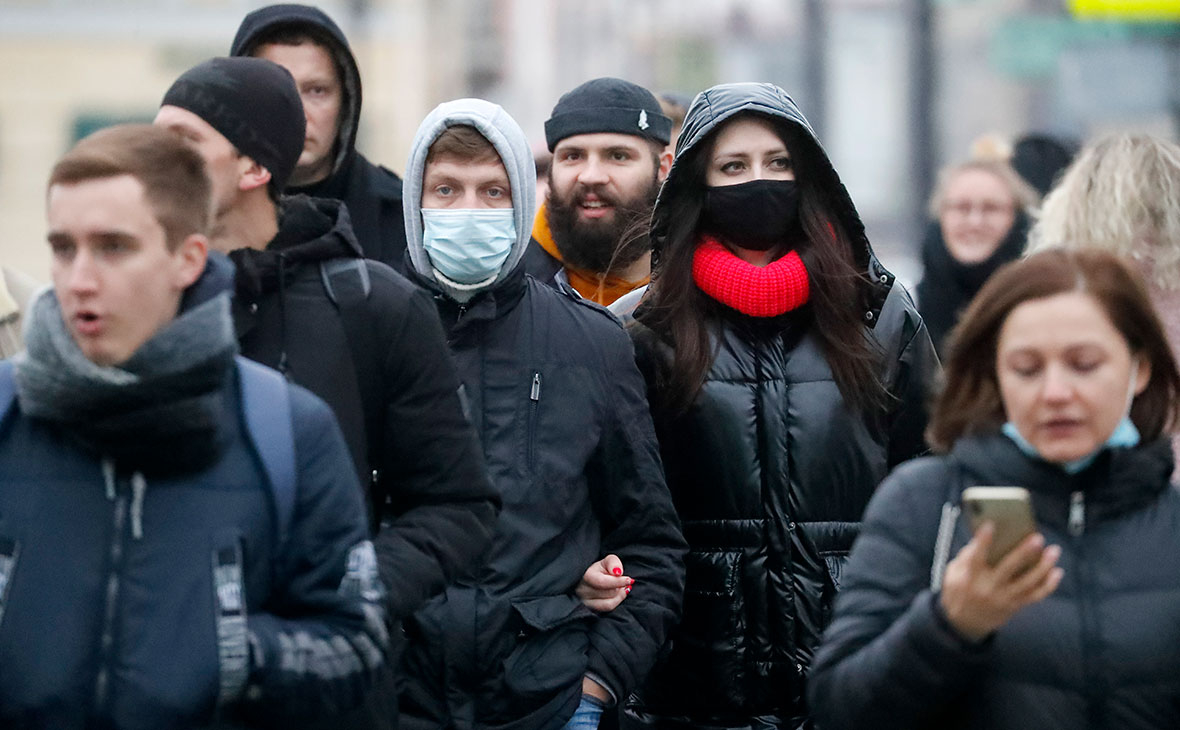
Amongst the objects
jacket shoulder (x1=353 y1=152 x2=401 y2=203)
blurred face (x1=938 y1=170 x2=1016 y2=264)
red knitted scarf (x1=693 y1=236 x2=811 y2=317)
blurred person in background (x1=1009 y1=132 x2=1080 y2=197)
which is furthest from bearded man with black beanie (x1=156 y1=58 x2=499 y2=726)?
blurred person in background (x1=1009 y1=132 x2=1080 y2=197)

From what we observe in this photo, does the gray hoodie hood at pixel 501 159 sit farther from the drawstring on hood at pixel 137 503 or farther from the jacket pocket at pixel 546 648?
the drawstring on hood at pixel 137 503

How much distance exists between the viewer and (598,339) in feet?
13.9

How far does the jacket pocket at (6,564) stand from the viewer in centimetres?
272

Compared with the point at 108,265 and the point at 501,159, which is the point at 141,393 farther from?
the point at 501,159

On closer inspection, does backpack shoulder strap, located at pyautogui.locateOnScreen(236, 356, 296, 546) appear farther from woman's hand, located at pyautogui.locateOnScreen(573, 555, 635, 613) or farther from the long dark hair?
the long dark hair

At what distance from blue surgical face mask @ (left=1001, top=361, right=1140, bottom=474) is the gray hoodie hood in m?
1.56

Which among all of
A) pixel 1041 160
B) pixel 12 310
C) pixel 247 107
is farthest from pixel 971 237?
pixel 247 107

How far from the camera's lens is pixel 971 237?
9055 millimetres

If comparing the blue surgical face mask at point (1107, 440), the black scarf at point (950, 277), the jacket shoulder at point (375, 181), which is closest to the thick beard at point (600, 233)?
the jacket shoulder at point (375, 181)

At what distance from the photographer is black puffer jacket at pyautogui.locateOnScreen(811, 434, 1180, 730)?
9.11 ft

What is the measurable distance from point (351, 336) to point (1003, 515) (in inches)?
53.0

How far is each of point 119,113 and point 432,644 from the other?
18.1m

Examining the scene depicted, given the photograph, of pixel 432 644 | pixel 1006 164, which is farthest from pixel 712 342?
pixel 1006 164

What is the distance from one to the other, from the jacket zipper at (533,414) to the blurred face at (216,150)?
85 centimetres
